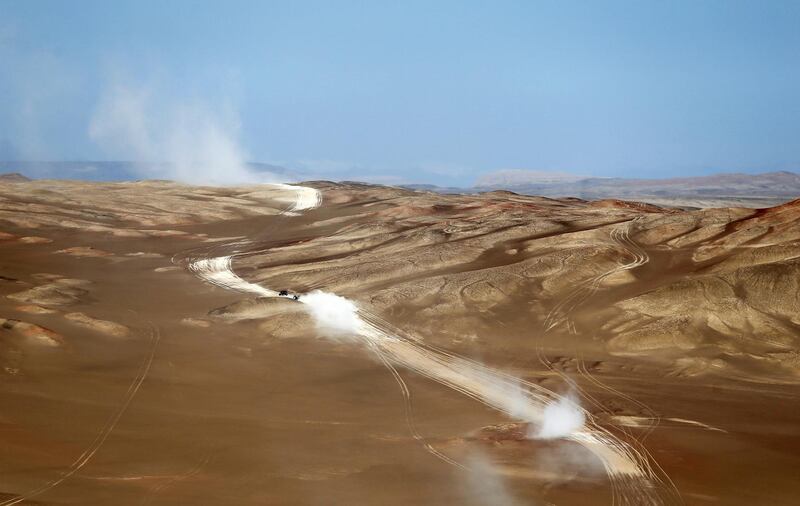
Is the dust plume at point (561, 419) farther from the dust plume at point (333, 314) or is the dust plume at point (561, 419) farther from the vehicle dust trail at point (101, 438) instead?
the vehicle dust trail at point (101, 438)

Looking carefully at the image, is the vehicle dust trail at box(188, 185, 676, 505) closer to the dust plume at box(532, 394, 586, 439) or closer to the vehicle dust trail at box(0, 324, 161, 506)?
the dust plume at box(532, 394, 586, 439)

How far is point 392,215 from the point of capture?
76688 millimetres

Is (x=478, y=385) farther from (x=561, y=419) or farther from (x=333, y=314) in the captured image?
(x=333, y=314)

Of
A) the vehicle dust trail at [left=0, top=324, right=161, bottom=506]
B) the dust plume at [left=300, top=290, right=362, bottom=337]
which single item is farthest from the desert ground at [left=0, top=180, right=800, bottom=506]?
the dust plume at [left=300, top=290, right=362, bottom=337]

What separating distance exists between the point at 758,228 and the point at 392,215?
126 ft

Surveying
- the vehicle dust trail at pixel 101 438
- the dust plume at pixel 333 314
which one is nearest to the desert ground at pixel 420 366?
the vehicle dust trail at pixel 101 438

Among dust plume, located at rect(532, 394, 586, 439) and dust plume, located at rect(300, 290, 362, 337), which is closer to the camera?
dust plume, located at rect(532, 394, 586, 439)

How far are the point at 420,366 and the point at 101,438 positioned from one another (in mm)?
14198

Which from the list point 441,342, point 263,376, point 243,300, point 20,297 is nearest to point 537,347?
point 441,342

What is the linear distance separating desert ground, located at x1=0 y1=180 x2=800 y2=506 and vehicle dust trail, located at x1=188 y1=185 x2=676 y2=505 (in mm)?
120

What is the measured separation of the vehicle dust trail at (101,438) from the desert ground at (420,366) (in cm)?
9

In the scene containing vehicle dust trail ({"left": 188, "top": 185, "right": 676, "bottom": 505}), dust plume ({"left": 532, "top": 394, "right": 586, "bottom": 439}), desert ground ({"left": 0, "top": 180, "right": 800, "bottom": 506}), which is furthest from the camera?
dust plume ({"left": 532, "top": 394, "right": 586, "bottom": 439})

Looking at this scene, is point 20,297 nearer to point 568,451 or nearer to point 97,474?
point 97,474

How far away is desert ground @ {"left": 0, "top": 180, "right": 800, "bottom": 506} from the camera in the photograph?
2003 cm
